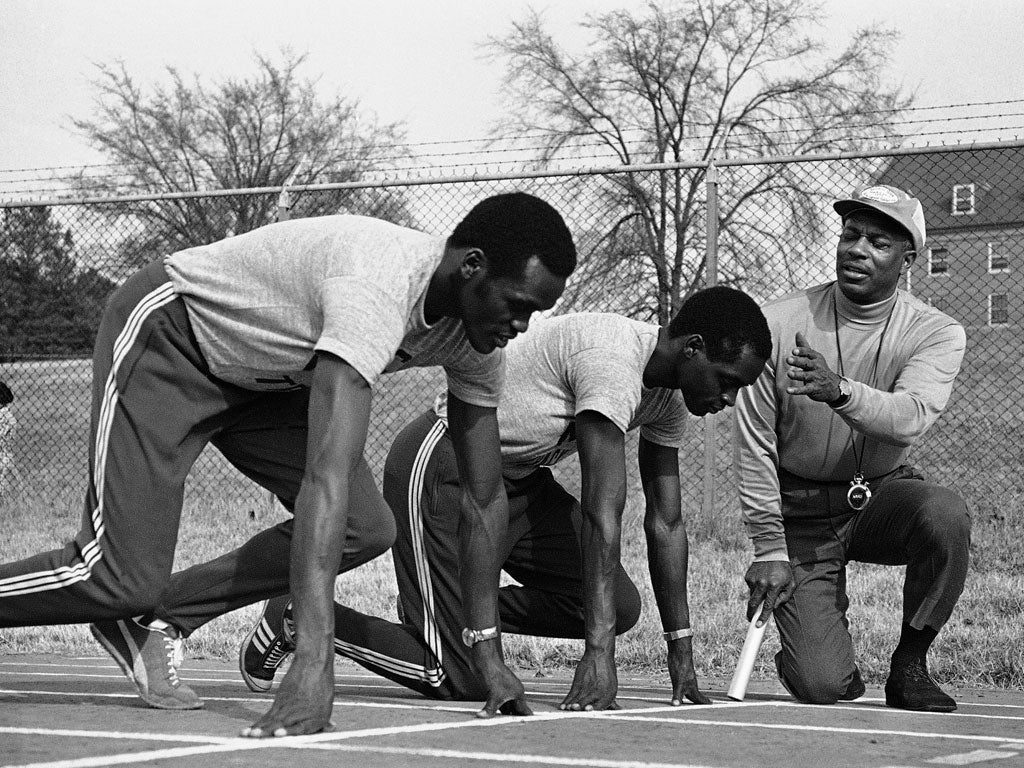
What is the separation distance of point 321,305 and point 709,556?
5691mm

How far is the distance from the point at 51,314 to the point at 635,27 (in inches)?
478

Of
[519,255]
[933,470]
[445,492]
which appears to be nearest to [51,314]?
[933,470]

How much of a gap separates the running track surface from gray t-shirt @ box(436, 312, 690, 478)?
960mm

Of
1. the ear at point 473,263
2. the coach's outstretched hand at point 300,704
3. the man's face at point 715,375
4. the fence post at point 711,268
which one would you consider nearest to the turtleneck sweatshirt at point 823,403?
the man's face at point 715,375

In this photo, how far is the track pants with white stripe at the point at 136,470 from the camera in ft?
13.5

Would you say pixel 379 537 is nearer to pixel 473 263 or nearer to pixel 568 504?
pixel 473 263

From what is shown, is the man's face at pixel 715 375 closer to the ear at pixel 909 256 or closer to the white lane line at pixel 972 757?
the ear at pixel 909 256

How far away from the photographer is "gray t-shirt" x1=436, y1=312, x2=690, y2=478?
4738 millimetres

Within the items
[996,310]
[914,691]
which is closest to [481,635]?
[914,691]

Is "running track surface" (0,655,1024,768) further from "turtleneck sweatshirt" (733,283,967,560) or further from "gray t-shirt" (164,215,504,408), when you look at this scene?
"gray t-shirt" (164,215,504,408)

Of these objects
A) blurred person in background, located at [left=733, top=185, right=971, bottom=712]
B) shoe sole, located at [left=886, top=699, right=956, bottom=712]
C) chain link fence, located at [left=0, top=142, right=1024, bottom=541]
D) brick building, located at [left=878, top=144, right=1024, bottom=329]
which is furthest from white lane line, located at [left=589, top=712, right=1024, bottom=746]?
brick building, located at [left=878, top=144, right=1024, bottom=329]

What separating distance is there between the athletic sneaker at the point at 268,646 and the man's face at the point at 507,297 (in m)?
1.62

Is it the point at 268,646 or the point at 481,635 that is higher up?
the point at 481,635

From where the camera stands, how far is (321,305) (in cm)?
384
